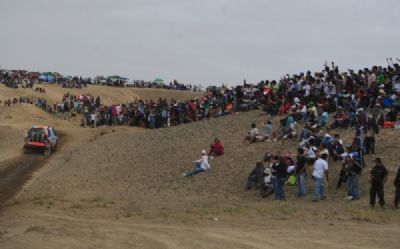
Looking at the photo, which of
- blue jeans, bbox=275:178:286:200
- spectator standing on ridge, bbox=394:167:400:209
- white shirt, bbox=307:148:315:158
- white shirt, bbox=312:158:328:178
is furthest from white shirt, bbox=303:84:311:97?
spectator standing on ridge, bbox=394:167:400:209

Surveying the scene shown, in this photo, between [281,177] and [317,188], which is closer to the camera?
[317,188]

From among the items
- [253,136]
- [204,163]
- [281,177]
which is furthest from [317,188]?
[253,136]

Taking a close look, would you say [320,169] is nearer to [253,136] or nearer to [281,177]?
[281,177]

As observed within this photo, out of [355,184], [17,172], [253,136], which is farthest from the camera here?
[17,172]

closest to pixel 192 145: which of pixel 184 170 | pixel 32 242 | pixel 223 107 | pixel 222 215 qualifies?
pixel 184 170

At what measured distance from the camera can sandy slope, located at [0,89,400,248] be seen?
47.2 ft

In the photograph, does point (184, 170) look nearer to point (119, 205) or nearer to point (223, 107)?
point (119, 205)

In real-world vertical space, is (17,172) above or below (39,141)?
below

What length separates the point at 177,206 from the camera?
66.5ft

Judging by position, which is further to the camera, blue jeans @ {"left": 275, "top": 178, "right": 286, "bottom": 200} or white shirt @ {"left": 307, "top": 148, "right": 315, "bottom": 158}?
white shirt @ {"left": 307, "top": 148, "right": 315, "bottom": 158}

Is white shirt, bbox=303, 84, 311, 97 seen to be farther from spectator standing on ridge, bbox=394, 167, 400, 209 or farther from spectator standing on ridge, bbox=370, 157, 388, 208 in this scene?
spectator standing on ridge, bbox=394, 167, 400, 209

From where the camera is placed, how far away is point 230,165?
25391mm

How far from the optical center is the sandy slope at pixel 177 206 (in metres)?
14.4

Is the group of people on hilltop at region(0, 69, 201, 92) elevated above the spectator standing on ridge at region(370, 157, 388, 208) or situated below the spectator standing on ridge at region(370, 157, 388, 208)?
above
